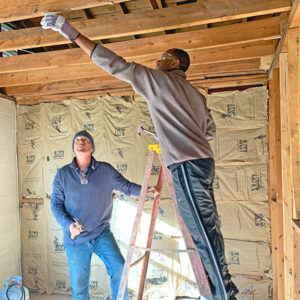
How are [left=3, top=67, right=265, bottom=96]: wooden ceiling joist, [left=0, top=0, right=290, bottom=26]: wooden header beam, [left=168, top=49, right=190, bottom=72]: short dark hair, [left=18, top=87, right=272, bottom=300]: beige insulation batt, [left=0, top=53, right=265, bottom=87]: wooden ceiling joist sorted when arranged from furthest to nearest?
[left=3, top=67, right=265, bottom=96]: wooden ceiling joist < [left=18, top=87, right=272, bottom=300]: beige insulation batt < [left=0, top=53, right=265, bottom=87]: wooden ceiling joist < [left=0, top=0, right=290, bottom=26]: wooden header beam < [left=168, top=49, right=190, bottom=72]: short dark hair

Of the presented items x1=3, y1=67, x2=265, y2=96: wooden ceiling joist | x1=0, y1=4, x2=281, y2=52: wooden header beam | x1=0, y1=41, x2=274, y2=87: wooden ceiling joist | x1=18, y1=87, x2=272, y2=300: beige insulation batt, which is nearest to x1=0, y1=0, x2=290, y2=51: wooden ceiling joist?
x1=0, y1=4, x2=281, y2=52: wooden header beam

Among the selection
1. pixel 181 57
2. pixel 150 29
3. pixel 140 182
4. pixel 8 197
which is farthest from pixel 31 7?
pixel 8 197

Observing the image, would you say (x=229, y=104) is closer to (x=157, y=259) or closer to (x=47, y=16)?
(x=157, y=259)

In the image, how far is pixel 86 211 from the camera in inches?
98.7

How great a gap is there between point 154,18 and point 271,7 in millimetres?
801

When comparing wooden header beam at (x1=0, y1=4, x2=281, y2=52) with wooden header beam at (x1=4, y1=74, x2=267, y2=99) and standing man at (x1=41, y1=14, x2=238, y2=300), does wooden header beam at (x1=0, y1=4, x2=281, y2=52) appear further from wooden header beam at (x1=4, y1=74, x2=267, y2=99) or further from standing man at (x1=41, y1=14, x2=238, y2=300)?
wooden header beam at (x1=4, y1=74, x2=267, y2=99)

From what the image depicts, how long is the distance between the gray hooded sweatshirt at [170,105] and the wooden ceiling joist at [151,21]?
24.8 inches

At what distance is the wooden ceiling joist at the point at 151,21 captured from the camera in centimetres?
198

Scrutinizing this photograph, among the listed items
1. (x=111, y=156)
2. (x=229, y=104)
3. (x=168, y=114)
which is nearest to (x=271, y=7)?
(x=168, y=114)

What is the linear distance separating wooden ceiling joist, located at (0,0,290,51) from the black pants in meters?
1.08

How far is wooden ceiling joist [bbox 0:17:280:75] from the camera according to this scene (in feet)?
7.74

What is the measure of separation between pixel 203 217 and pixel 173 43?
161 cm

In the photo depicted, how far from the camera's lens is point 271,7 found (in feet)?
6.31

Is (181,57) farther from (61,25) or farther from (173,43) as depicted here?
(173,43)
